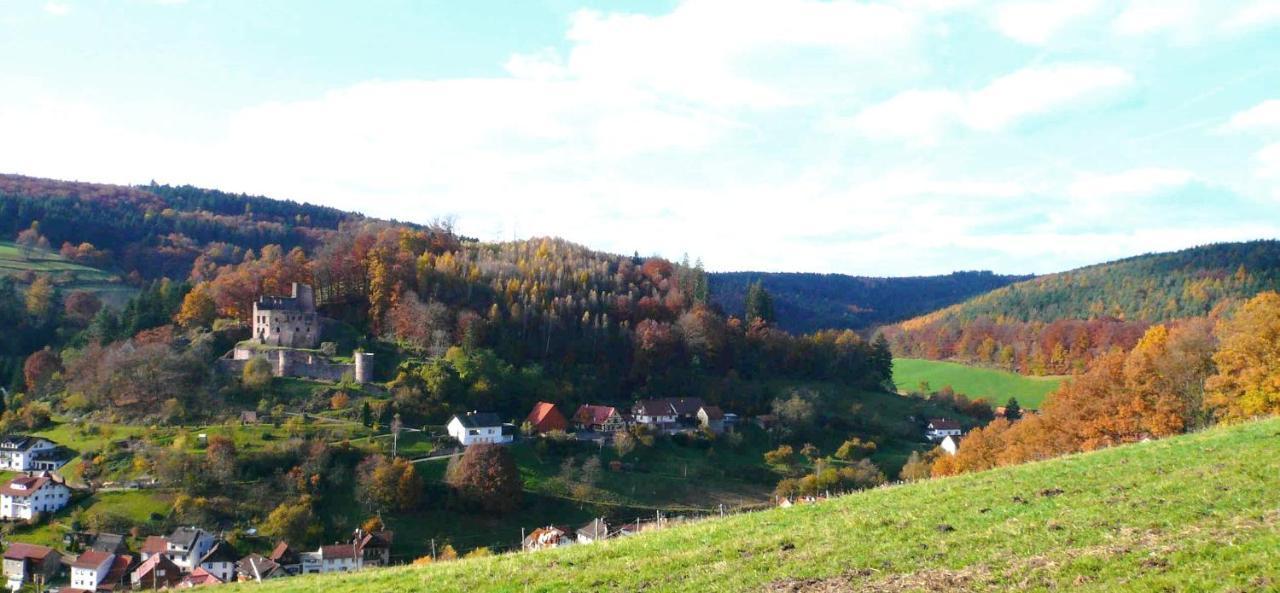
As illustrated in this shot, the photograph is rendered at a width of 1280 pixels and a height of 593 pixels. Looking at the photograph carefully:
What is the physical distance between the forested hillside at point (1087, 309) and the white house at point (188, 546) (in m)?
88.9

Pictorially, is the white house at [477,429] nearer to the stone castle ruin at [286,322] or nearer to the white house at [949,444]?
the stone castle ruin at [286,322]

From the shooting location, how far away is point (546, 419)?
55500mm

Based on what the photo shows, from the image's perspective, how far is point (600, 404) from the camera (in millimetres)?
64250

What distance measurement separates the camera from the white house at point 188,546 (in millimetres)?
36156

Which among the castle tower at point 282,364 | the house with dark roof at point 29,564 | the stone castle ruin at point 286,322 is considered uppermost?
the stone castle ruin at point 286,322

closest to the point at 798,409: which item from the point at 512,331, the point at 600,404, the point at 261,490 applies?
the point at 600,404

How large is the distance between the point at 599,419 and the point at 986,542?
47.1 meters

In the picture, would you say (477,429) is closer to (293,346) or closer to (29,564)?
(293,346)

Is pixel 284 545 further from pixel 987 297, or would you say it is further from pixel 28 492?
pixel 987 297

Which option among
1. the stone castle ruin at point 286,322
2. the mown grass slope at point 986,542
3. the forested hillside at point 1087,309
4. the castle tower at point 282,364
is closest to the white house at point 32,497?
the castle tower at point 282,364

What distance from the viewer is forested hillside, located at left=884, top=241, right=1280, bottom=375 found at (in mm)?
103188

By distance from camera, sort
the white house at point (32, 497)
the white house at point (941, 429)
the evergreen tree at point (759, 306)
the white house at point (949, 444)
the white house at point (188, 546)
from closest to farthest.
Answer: the white house at point (188, 546) → the white house at point (32, 497) → the white house at point (949, 444) → the white house at point (941, 429) → the evergreen tree at point (759, 306)

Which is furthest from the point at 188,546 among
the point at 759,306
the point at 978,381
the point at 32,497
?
the point at 978,381

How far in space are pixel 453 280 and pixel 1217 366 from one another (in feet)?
182
